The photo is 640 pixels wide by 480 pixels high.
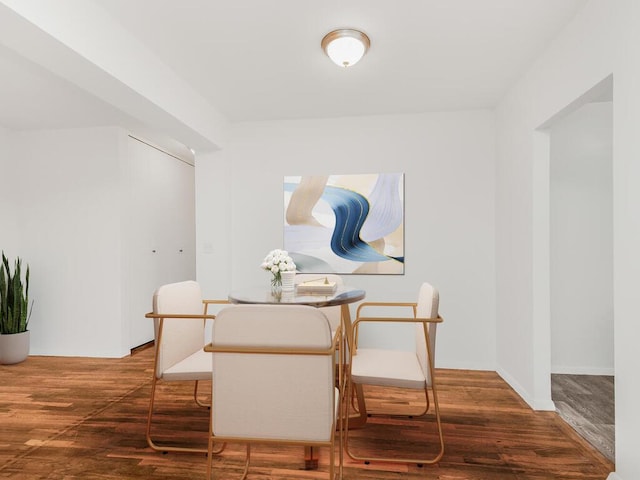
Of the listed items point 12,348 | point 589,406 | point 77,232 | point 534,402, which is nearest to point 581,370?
point 589,406

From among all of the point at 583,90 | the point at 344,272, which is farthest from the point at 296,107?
the point at 583,90

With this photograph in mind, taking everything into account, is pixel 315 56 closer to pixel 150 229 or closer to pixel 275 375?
pixel 275 375

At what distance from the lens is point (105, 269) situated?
169 inches

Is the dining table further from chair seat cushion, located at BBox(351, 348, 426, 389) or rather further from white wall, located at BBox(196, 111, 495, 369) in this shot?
white wall, located at BBox(196, 111, 495, 369)

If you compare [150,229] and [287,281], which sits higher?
[150,229]

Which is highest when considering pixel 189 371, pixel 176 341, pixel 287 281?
pixel 287 281

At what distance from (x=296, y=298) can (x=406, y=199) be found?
2072mm

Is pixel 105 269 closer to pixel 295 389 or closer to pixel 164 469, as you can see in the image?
pixel 164 469

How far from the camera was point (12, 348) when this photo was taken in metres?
3.97

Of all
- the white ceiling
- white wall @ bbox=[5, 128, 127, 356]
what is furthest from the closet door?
the white ceiling

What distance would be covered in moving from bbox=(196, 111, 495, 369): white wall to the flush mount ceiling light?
1475 millimetres

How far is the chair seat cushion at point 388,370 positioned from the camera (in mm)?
2061

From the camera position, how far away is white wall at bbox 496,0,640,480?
179cm

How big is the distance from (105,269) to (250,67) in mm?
2684
